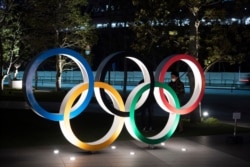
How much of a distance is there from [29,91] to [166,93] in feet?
12.0

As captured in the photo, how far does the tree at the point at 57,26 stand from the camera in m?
32.3

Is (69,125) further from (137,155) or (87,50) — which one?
(87,50)

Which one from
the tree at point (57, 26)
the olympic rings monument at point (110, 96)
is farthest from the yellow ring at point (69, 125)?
the tree at point (57, 26)

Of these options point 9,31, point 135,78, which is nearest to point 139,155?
point 9,31

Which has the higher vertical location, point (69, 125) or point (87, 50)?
point (87, 50)

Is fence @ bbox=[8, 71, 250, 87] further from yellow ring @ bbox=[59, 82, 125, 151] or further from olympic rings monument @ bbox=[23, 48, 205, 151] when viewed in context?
yellow ring @ bbox=[59, 82, 125, 151]

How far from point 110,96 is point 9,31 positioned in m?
22.8

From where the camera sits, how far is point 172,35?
17.0 m

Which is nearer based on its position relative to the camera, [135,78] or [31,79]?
[31,79]

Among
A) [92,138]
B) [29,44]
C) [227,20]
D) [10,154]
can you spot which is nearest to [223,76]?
[29,44]

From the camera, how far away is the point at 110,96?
11234 mm

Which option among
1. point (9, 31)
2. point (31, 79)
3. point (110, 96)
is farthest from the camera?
point (9, 31)

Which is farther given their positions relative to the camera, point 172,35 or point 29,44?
point 29,44

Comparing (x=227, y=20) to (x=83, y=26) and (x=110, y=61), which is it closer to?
(x=110, y=61)
